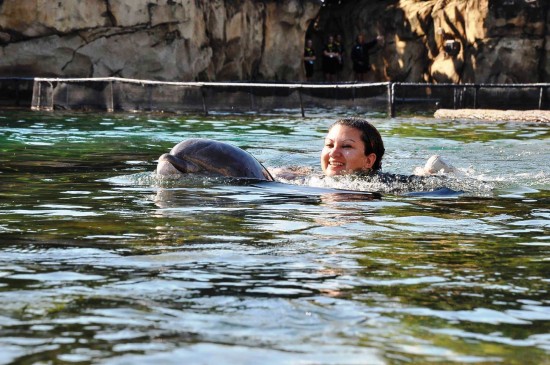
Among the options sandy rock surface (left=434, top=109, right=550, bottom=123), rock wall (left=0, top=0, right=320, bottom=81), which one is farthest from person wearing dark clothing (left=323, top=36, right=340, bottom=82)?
sandy rock surface (left=434, top=109, right=550, bottom=123)

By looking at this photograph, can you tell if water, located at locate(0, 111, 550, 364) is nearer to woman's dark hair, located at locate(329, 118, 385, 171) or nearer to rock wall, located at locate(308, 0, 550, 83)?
woman's dark hair, located at locate(329, 118, 385, 171)

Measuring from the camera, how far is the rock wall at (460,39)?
2834 centimetres

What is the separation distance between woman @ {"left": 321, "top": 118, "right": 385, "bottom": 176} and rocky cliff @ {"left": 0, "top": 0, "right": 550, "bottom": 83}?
60.9 feet

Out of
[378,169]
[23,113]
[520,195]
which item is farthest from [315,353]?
[23,113]

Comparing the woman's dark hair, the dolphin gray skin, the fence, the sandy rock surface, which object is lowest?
the sandy rock surface

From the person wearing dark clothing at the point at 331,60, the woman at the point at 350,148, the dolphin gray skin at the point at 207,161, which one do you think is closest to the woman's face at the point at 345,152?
the woman at the point at 350,148

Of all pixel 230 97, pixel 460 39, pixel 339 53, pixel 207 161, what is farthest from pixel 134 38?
pixel 207 161

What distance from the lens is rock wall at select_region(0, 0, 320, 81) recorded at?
26.1 metres

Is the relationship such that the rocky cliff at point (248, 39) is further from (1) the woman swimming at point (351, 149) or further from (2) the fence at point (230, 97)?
(1) the woman swimming at point (351, 149)

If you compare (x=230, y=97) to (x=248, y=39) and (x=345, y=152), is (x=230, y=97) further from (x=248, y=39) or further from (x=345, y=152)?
(x=345, y=152)

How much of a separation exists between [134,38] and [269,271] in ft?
77.3

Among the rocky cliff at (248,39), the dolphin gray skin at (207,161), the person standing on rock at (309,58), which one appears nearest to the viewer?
the dolphin gray skin at (207,161)

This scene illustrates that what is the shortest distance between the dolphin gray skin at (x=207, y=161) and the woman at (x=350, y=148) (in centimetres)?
58

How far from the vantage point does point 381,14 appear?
3281 cm
